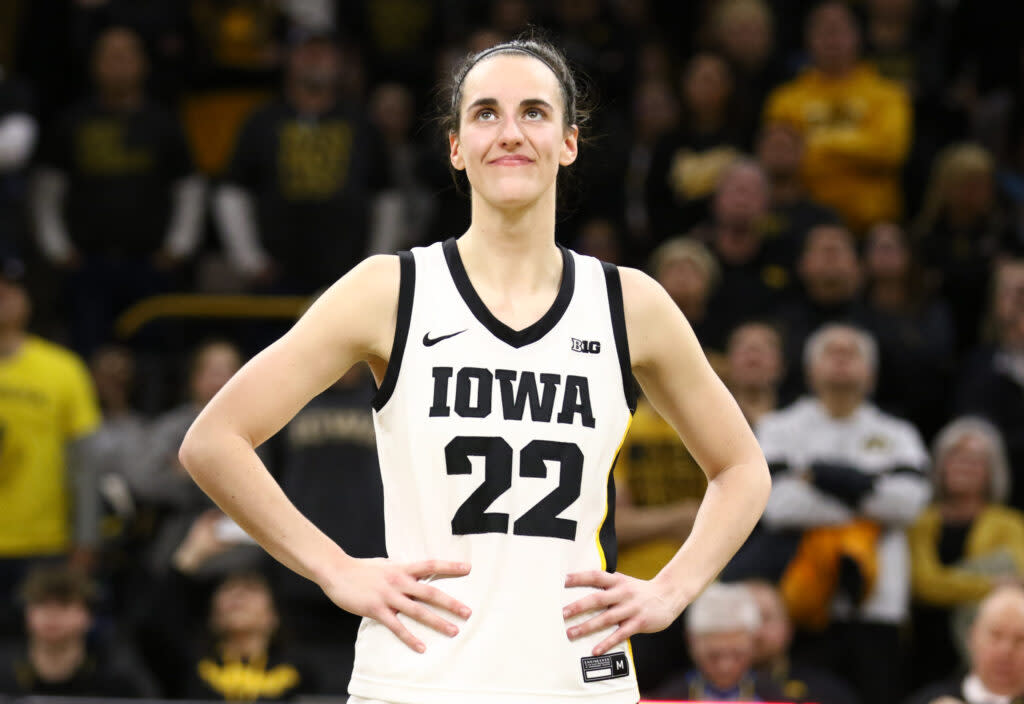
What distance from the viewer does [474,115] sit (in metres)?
3.05

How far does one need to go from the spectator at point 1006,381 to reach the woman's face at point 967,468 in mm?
589

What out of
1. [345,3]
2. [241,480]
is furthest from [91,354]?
[241,480]

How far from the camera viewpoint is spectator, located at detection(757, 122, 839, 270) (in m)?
7.84

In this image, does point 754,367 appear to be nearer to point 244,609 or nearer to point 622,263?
point 622,263

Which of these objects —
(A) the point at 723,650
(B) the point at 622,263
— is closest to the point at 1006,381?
(B) the point at 622,263

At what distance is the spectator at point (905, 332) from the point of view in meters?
7.62

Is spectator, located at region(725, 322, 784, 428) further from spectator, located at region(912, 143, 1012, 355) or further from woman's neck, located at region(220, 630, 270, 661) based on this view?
woman's neck, located at region(220, 630, 270, 661)

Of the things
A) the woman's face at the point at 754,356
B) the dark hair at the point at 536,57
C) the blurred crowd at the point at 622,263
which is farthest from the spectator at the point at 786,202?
the dark hair at the point at 536,57

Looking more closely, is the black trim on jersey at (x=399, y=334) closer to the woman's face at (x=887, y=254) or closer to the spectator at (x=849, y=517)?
the spectator at (x=849, y=517)

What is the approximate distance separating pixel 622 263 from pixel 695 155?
0.75 metres

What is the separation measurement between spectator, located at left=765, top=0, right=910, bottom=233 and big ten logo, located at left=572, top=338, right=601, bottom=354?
18.9ft

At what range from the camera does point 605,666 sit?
291cm

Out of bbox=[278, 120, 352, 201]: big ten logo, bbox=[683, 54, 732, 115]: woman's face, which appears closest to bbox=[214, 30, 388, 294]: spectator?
bbox=[278, 120, 352, 201]: big ten logo

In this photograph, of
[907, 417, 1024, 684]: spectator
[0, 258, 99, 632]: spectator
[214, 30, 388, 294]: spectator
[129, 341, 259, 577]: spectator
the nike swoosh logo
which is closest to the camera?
the nike swoosh logo
